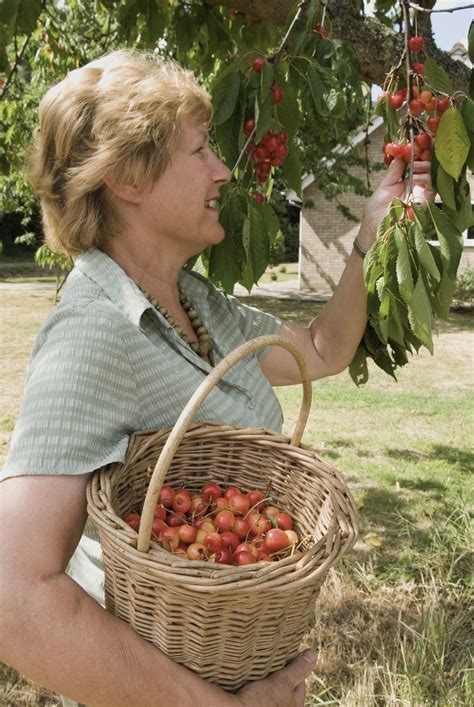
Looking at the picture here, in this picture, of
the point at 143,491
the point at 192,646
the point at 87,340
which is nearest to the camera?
the point at 192,646

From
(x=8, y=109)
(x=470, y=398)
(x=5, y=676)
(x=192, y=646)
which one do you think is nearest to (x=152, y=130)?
(x=192, y=646)

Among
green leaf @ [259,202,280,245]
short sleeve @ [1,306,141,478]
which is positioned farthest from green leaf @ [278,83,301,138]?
short sleeve @ [1,306,141,478]

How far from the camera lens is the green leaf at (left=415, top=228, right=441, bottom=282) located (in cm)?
128

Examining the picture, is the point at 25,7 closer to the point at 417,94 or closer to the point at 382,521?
the point at 417,94

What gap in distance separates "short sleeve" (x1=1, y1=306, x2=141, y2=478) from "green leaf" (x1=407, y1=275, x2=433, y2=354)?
1.73 feet

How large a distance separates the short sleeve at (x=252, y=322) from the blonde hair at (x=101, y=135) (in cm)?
47

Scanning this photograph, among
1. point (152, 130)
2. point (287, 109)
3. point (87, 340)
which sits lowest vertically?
point (87, 340)

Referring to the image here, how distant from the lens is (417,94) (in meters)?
1.55

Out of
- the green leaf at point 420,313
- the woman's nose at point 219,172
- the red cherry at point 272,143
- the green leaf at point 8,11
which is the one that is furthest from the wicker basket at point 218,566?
the green leaf at point 8,11

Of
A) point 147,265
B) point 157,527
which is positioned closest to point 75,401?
point 157,527

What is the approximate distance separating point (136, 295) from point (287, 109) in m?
0.81

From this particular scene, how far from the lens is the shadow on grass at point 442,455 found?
515 cm

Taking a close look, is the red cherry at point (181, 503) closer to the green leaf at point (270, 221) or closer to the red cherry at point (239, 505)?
the red cherry at point (239, 505)

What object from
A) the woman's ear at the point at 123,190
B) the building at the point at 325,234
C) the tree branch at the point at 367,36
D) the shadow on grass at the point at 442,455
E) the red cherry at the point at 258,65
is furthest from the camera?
the building at the point at 325,234
